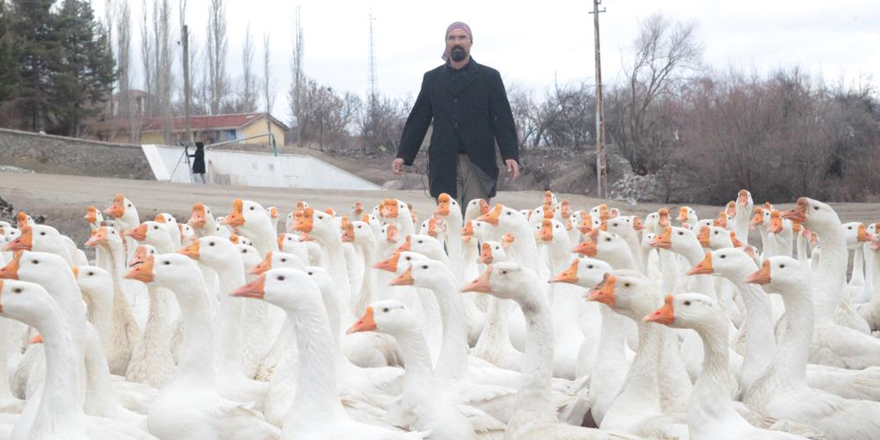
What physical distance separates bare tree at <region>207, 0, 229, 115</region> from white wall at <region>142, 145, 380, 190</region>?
15977 mm

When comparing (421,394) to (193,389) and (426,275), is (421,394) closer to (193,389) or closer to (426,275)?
(426,275)

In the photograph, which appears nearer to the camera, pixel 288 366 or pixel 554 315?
pixel 288 366

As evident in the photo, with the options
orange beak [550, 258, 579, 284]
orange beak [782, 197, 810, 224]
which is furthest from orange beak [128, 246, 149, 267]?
orange beak [782, 197, 810, 224]

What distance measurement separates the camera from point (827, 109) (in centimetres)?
2955

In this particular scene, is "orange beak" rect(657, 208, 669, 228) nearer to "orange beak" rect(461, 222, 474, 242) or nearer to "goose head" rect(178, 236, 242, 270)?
"orange beak" rect(461, 222, 474, 242)

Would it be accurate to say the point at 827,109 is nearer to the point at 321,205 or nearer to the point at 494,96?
the point at 321,205

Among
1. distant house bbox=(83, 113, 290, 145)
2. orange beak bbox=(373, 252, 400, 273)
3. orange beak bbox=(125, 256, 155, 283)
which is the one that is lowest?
orange beak bbox=(373, 252, 400, 273)

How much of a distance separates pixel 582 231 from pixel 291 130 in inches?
1965

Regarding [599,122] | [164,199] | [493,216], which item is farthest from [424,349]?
[599,122]

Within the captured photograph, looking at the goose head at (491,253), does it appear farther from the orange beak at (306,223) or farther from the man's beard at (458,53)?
the man's beard at (458,53)

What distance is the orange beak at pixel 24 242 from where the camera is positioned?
6.61 metres

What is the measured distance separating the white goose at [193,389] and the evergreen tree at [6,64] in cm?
3217

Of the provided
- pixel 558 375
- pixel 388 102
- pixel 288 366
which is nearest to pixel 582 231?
pixel 558 375

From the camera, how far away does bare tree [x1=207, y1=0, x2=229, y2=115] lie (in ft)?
164
